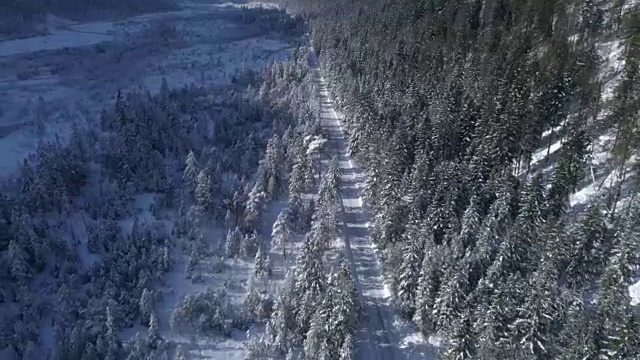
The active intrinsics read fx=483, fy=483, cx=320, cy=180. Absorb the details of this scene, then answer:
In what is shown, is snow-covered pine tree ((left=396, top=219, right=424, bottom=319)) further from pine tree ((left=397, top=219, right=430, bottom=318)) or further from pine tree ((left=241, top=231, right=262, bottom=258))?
pine tree ((left=241, top=231, right=262, bottom=258))

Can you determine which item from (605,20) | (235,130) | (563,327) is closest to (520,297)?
(563,327)

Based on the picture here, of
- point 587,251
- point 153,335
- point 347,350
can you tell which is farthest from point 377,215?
point 153,335

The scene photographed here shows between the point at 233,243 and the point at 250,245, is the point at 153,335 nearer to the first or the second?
the point at 233,243

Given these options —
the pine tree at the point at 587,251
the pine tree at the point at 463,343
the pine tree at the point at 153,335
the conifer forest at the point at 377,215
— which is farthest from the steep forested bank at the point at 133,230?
the pine tree at the point at 587,251

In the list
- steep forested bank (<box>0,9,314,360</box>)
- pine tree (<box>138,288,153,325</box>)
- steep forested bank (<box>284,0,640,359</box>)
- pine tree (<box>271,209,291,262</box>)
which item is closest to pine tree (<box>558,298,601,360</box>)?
steep forested bank (<box>284,0,640,359</box>)

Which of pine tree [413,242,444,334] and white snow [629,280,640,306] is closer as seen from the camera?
white snow [629,280,640,306]

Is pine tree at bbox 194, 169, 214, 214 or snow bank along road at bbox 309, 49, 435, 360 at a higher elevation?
pine tree at bbox 194, 169, 214, 214

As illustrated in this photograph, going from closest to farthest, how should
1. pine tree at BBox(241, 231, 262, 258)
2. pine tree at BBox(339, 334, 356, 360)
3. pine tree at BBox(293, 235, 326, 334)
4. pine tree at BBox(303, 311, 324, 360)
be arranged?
pine tree at BBox(339, 334, 356, 360) → pine tree at BBox(303, 311, 324, 360) → pine tree at BBox(293, 235, 326, 334) → pine tree at BBox(241, 231, 262, 258)
